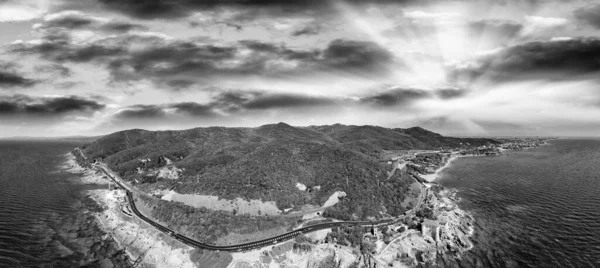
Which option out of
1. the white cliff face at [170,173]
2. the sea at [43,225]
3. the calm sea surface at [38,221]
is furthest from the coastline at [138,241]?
the white cliff face at [170,173]

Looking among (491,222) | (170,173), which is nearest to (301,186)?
(491,222)

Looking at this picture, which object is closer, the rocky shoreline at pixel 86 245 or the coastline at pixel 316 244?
the coastline at pixel 316 244

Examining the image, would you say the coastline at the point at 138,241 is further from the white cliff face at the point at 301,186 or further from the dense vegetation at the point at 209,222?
the white cliff face at the point at 301,186

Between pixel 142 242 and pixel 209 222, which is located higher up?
pixel 209 222

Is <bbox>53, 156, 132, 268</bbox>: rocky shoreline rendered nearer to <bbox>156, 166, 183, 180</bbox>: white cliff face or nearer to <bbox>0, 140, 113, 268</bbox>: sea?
<bbox>0, 140, 113, 268</bbox>: sea

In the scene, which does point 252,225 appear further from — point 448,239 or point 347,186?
point 448,239

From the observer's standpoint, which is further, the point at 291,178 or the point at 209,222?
the point at 291,178

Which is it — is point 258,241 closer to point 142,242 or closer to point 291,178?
point 142,242

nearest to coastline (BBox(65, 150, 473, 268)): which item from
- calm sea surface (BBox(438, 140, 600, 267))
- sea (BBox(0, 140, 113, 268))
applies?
calm sea surface (BBox(438, 140, 600, 267))

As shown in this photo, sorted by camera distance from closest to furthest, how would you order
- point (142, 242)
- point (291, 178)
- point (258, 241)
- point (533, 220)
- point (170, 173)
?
point (258, 241) → point (142, 242) → point (533, 220) → point (291, 178) → point (170, 173)
